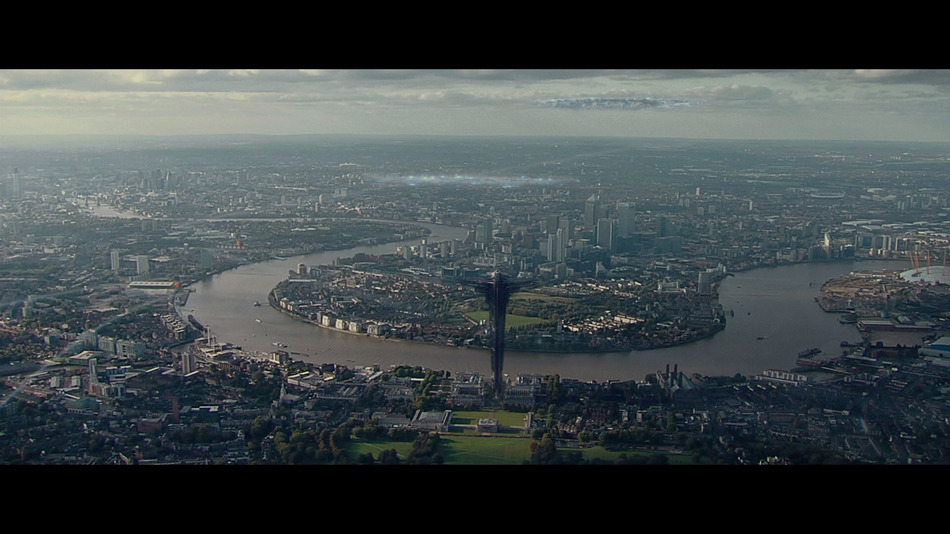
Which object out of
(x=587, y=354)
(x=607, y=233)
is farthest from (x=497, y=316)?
(x=607, y=233)

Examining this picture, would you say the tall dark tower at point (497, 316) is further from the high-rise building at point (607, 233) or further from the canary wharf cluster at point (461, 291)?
the high-rise building at point (607, 233)

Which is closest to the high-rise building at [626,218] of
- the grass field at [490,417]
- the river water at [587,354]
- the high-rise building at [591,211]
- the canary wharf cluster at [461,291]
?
the canary wharf cluster at [461,291]

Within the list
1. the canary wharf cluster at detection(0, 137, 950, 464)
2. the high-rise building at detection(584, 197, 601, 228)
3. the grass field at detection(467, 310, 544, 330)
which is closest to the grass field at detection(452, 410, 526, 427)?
the canary wharf cluster at detection(0, 137, 950, 464)

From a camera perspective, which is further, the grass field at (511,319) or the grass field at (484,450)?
the grass field at (511,319)

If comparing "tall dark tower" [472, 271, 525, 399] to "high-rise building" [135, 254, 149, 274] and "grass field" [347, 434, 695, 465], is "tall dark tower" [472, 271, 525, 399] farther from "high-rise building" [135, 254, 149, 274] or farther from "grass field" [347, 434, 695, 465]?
"high-rise building" [135, 254, 149, 274]
